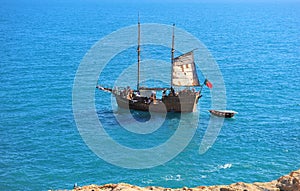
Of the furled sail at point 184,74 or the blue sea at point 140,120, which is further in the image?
the furled sail at point 184,74

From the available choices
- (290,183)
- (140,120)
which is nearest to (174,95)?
(140,120)

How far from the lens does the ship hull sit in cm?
6931

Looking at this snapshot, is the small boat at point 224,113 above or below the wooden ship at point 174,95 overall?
below

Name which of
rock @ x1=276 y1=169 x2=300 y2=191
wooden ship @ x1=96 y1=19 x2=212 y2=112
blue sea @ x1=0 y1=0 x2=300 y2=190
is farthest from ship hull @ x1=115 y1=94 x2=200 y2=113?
rock @ x1=276 y1=169 x2=300 y2=191

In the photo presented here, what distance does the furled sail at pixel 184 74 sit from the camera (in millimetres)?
71938

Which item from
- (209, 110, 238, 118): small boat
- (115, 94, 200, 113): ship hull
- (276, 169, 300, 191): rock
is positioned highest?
(115, 94, 200, 113): ship hull

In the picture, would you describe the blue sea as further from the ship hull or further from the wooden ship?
the wooden ship

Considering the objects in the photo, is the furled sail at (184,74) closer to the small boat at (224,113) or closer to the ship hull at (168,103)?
the ship hull at (168,103)

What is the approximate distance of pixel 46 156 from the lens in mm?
54000

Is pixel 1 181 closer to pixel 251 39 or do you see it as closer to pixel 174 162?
pixel 174 162

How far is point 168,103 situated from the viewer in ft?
229

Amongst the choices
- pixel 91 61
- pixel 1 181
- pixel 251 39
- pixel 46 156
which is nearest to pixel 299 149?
pixel 46 156

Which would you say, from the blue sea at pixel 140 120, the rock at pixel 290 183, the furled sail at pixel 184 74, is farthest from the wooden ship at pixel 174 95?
the rock at pixel 290 183

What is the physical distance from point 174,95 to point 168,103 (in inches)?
60.1
